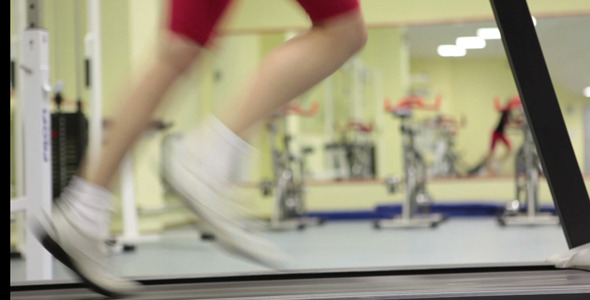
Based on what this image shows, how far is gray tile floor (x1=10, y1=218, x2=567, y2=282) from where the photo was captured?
3.21m

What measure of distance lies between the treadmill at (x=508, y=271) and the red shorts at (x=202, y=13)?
1.67ft

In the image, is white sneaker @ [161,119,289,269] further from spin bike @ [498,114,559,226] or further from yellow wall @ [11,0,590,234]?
yellow wall @ [11,0,590,234]

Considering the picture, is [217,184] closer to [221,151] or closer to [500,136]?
[221,151]

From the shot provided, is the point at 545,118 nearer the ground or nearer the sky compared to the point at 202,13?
nearer the ground

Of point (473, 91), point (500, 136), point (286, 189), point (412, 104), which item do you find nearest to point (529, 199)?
point (412, 104)

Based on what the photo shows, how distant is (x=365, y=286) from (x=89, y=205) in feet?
1.84

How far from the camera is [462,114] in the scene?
23.3ft

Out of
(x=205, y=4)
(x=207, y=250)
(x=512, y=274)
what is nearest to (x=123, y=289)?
(x=205, y=4)

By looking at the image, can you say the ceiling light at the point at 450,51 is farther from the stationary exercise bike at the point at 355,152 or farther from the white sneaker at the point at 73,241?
the white sneaker at the point at 73,241

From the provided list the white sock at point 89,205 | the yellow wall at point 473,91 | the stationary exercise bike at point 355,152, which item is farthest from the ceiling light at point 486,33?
the white sock at point 89,205

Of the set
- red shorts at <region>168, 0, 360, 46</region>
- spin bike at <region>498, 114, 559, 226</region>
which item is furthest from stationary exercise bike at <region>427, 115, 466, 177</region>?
red shorts at <region>168, 0, 360, 46</region>

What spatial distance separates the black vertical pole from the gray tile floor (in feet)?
3.11

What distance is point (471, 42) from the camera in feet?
22.9

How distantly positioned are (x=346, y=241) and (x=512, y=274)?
302 centimetres
